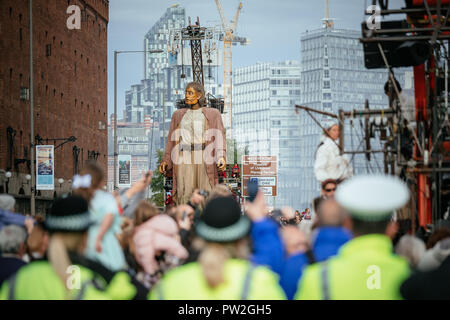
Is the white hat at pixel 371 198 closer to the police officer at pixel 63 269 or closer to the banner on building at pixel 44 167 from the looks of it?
the police officer at pixel 63 269

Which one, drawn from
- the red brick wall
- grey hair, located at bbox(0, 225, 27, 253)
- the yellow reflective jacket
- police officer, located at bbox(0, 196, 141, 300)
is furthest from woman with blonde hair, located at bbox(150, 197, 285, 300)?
the red brick wall

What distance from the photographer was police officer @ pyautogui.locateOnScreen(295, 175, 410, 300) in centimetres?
434

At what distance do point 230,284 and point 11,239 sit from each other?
8.30 ft

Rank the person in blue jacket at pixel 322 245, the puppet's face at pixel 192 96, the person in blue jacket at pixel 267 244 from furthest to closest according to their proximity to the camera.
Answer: the puppet's face at pixel 192 96 → the person in blue jacket at pixel 267 244 → the person in blue jacket at pixel 322 245

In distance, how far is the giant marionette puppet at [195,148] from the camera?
12.4 meters

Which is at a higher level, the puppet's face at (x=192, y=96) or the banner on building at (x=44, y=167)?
the puppet's face at (x=192, y=96)

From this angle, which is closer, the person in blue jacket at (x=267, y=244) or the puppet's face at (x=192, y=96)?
the person in blue jacket at (x=267, y=244)

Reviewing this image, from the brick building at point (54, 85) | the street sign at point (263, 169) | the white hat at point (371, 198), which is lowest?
the street sign at point (263, 169)

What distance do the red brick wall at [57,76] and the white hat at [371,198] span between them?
40118 mm

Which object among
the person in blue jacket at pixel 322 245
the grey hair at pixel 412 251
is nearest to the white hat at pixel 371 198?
the person in blue jacket at pixel 322 245

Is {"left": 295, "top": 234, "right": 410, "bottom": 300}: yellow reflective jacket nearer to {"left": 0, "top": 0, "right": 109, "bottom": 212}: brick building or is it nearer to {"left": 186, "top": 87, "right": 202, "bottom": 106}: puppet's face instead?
{"left": 186, "top": 87, "right": 202, "bottom": 106}: puppet's face

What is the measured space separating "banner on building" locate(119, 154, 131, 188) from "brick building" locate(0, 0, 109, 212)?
5285mm

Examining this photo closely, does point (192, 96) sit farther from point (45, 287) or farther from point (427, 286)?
point (427, 286)
